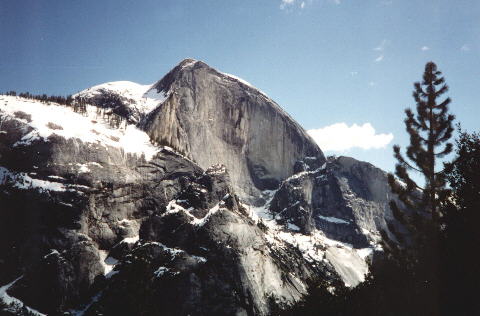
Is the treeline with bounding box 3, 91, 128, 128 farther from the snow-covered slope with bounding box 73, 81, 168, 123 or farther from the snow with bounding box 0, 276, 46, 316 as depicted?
the snow with bounding box 0, 276, 46, 316

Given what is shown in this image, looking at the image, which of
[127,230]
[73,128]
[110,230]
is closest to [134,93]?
[73,128]

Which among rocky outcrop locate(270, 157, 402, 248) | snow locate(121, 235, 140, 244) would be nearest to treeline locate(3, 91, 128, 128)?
snow locate(121, 235, 140, 244)

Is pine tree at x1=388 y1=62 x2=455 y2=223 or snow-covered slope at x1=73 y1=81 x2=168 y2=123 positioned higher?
snow-covered slope at x1=73 y1=81 x2=168 y2=123

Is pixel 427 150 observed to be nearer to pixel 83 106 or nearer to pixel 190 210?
pixel 190 210

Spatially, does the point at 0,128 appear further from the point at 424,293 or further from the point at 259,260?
the point at 424,293

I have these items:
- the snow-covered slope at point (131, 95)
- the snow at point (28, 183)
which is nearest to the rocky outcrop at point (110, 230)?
the snow at point (28, 183)

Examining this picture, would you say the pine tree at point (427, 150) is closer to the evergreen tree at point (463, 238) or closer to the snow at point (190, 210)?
the evergreen tree at point (463, 238)
